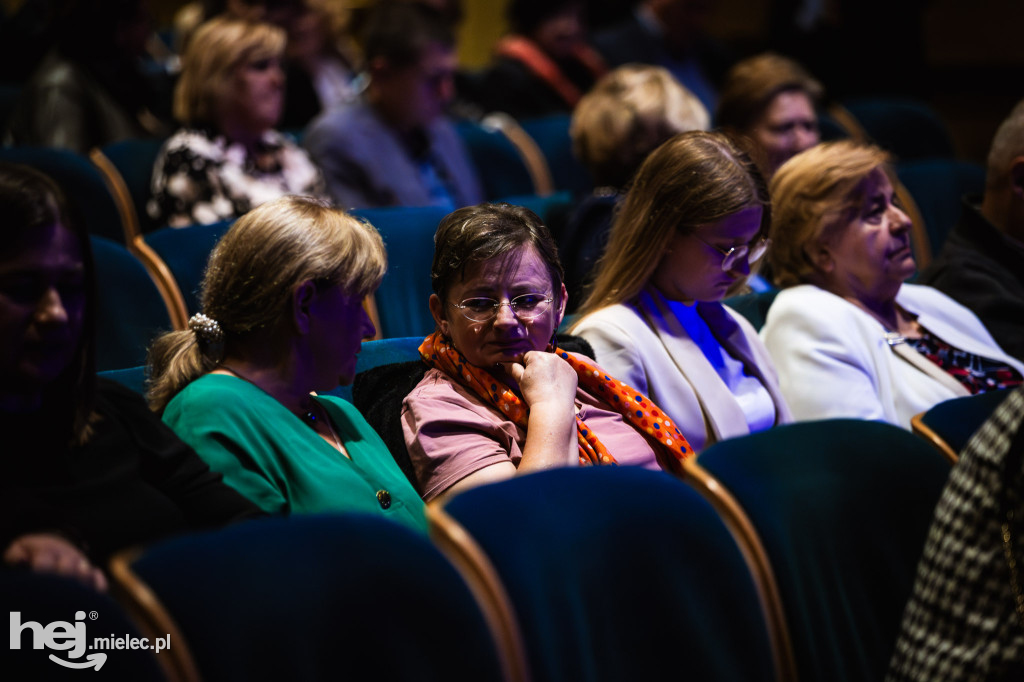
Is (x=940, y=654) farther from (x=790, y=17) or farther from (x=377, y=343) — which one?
(x=790, y=17)

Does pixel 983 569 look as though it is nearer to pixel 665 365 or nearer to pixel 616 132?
pixel 665 365

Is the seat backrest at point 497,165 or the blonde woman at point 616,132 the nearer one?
the blonde woman at point 616,132

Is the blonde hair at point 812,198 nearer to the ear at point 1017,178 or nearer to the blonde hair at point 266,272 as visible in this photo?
the ear at point 1017,178

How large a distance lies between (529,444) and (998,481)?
667 millimetres

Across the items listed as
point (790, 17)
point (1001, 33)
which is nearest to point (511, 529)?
point (790, 17)

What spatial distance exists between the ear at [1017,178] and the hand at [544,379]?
1440 millimetres

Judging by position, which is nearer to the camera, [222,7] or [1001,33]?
[222,7]

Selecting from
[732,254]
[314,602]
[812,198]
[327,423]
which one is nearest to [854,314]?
[812,198]

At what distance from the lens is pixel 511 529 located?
4.03ft

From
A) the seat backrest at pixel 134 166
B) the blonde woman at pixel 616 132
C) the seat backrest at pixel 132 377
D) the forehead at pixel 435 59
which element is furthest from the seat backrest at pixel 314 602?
the forehead at pixel 435 59

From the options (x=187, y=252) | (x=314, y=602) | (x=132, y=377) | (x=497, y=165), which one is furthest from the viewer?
(x=497, y=165)

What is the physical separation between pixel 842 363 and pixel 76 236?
4.98 ft

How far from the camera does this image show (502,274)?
5.56ft

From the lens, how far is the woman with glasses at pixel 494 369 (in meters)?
1.65
